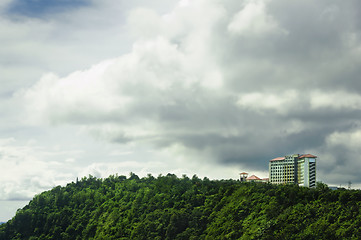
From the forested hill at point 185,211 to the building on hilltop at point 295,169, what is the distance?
16.2 metres

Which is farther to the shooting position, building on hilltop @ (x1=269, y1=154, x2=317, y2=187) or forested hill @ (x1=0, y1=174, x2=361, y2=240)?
building on hilltop @ (x1=269, y1=154, x2=317, y2=187)

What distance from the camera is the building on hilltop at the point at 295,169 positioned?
69.7m

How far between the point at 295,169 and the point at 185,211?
88.9 ft

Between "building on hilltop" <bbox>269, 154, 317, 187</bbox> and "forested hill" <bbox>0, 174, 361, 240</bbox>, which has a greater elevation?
"building on hilltop" <bbox>269, 154, 317, 187</bbox>

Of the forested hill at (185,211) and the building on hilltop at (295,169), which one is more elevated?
the building on hilltop at (295,169)

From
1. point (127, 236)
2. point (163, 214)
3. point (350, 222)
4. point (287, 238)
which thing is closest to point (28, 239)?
point (127, 236)

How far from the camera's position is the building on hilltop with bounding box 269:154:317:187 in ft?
229

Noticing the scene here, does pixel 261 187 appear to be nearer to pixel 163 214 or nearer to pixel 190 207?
pixel 190 207

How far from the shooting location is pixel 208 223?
52.6 metres

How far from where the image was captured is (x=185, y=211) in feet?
185

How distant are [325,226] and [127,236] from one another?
32.0m

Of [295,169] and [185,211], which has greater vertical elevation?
[295,169]

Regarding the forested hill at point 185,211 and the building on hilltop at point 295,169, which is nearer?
the forested hill at point 185,211

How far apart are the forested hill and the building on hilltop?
16.2m
